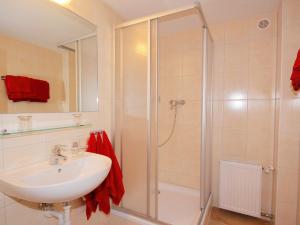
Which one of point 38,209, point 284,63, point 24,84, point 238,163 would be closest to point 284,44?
point 284,63

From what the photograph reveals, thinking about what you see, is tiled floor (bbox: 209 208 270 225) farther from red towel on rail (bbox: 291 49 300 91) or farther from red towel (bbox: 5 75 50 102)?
red towel (bbox: 5 75 50 102)

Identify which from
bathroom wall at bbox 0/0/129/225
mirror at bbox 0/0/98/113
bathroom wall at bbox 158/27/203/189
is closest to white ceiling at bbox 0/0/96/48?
mirror at bbox 0/0/98/113

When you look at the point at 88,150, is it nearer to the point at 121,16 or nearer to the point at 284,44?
the point at 121,16

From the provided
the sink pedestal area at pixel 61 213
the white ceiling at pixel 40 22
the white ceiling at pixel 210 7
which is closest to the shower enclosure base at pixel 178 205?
the sink pedestal area at pixel 61 213

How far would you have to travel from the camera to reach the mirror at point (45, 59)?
3.12ft

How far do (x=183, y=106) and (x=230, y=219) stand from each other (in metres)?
1.39

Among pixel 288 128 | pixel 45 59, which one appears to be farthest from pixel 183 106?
pixel 45 59

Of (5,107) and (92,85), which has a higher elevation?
(92,85)

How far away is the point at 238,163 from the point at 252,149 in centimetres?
22

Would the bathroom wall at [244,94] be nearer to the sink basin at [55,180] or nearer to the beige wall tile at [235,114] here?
the beige wall tile at [235,114]

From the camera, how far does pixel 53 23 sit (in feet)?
3.89

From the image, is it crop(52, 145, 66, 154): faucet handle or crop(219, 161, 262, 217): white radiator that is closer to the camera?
crop(52, 145, 66, 154): faucet handle

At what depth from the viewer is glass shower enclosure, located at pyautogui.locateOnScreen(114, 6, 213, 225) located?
1.39 m

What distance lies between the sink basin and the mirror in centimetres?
35
